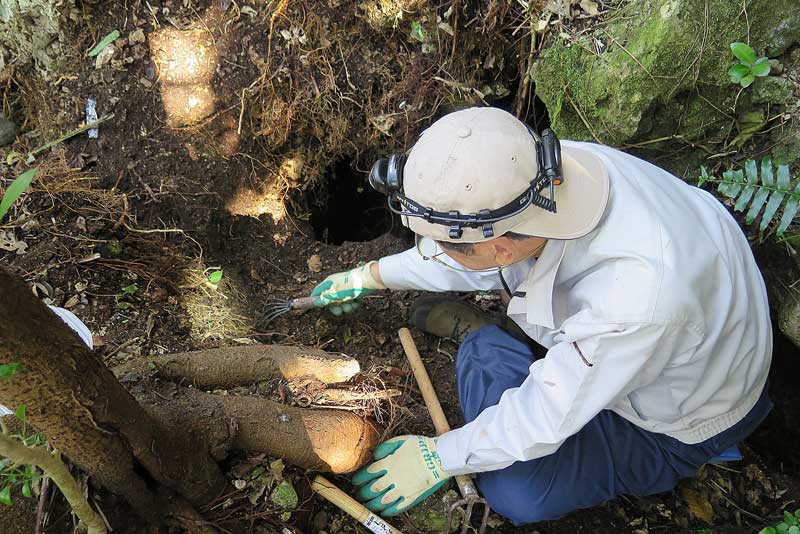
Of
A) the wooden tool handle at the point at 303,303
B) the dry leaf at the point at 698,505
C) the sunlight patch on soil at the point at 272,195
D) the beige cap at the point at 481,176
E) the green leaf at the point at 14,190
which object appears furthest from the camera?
the sunlight patch on soil at the point at 272,195

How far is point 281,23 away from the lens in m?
2.77

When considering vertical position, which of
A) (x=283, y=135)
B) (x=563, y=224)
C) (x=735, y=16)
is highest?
(x=735, y=16)

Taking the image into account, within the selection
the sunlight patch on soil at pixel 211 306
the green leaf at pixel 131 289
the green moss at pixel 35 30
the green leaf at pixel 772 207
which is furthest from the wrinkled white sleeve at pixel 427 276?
the green moss at pixel 35 30

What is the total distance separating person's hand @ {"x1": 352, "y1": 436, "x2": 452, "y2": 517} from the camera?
6.54 feet

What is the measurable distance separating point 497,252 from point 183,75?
2055mm

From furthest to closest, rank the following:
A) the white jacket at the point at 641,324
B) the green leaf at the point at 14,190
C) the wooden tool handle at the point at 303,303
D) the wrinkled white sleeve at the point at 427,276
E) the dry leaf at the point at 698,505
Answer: the wooden tool handle at the point at 303,303
the dry leaf at the point at 698,505
the wrinkled white sleeve at the point at 427,276
the white jacket at the point at 641,324
the green leaf at the point at 14,190

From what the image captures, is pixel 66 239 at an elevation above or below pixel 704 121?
below

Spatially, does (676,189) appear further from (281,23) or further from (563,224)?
(281,23)

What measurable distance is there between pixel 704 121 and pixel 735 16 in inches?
16.2

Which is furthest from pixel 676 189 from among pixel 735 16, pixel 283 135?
pixel 283 135

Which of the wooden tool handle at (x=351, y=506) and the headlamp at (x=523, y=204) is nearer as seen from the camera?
the headlamp at (x=523, y=204)

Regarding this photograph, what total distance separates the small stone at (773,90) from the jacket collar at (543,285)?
4.14 ft

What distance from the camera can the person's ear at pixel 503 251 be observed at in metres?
1.46

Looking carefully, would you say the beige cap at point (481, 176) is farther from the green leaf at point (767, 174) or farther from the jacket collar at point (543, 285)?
the green leaf at point (767, 174)
